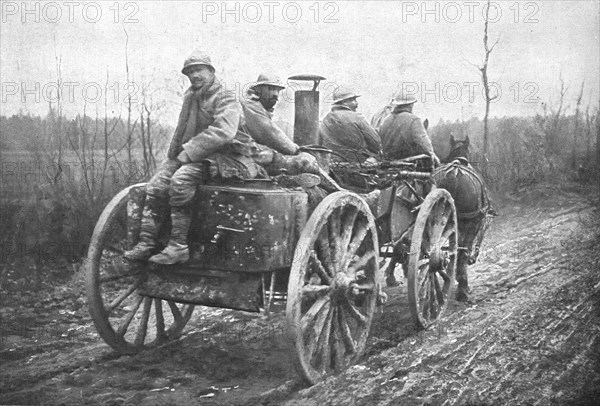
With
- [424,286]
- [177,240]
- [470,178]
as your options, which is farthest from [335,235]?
[470,178]

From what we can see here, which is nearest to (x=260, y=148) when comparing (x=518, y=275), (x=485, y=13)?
(x=485, y=13)

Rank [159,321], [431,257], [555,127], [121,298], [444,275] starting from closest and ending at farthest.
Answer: [121,298] → [159,321] → [555,127] → [431,257] → [444,275]

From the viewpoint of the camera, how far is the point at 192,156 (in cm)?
410

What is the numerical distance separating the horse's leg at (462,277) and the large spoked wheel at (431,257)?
0.61 m

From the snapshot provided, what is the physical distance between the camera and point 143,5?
14.3ft

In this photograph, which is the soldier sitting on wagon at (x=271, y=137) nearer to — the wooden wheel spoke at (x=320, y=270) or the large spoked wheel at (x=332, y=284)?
the large spoked wheel at (x=332, y=284)

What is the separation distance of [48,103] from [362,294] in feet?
9.17

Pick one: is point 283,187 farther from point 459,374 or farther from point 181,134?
point 459,374

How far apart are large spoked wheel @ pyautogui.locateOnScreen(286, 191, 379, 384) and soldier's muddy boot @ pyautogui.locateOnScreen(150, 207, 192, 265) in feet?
2.63

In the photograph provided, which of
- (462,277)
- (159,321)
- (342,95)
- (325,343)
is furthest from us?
(462,277)

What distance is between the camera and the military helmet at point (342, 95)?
6136 mm

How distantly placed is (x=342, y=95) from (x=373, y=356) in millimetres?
2698

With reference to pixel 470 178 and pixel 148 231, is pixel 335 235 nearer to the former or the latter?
pixel 148 231

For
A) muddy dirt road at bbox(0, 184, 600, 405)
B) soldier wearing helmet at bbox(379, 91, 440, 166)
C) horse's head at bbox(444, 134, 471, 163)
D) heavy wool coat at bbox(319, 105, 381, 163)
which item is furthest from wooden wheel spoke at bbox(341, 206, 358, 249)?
horse's head at bbox(444, 134, 471, 163)
